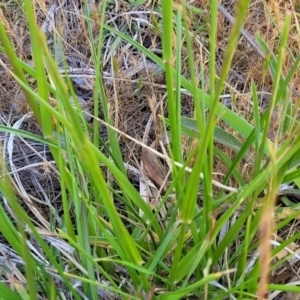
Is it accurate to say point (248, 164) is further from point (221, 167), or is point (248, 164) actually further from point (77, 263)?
point (77, 263)

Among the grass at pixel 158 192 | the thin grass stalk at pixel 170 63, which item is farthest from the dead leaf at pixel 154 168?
the thin grass stalk at pixel 170 63

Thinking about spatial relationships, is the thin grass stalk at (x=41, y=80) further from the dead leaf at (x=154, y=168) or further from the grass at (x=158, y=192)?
Answer: the dead leaf at (x=154, y=168)

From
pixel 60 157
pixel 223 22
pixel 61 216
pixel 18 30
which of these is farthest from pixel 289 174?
pixel 18 30

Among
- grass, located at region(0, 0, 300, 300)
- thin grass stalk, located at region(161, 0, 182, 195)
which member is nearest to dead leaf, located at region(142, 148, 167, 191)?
grass, located at region(0, 0, 300, 300)

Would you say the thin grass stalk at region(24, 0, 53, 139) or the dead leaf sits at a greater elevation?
the thin grass stalk at region(24, 0, 53, 139)

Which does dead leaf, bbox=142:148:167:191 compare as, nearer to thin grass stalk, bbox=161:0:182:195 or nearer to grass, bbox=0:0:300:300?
grass, bbox=0:0:300:300

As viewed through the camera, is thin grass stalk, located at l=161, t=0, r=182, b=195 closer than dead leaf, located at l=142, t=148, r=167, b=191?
Yes

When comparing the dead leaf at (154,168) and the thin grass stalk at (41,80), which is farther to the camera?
the dead leaf at (154,168)

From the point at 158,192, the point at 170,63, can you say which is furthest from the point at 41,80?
the point at 158,192
